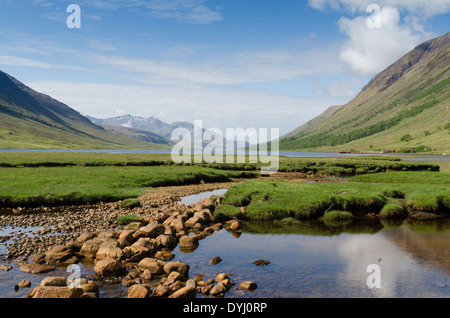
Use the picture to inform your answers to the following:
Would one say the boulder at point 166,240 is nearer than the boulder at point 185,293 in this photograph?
No

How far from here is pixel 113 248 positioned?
61.2 ft

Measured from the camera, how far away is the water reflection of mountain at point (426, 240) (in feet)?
62.4

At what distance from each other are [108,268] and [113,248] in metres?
2.58

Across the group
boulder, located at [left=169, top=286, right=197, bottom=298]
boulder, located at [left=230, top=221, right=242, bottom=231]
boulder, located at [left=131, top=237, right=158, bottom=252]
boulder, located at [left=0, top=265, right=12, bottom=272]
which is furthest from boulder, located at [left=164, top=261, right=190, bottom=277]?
boulder, located at [left=230, top=221, right=242, bottom=231]

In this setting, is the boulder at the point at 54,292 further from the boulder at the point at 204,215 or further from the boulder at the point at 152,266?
the boulder at the point at 204,215

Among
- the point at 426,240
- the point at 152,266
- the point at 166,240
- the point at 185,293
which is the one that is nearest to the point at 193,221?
the point at 166,240

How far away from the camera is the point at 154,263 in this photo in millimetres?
16703

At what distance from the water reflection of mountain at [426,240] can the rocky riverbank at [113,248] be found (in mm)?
12399

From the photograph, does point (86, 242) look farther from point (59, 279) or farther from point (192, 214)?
point (192, 214)

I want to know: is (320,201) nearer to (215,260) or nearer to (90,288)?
(215,260)

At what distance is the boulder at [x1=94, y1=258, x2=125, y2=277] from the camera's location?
16.1 meters

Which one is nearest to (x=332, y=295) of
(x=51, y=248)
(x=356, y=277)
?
(x=356, y=277)

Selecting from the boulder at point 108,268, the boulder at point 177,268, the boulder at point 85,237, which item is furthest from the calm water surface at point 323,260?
the boulder at point 85,237
